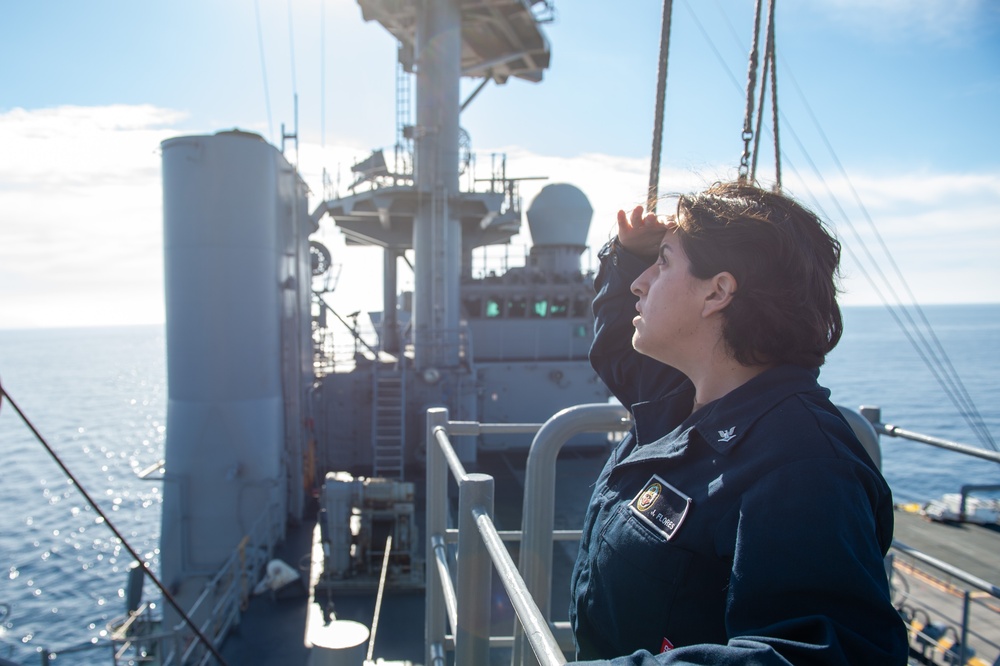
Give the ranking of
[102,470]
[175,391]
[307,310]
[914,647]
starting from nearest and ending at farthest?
[175,391]
[914,647]
[307,310]
[102,470]

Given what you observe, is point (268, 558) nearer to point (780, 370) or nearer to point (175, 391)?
point (175, 391)

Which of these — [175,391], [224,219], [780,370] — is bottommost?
[175,391]

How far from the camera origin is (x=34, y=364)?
4882 inches

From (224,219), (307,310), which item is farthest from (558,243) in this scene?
(224,219)

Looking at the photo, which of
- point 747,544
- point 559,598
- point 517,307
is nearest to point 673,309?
point 747,544

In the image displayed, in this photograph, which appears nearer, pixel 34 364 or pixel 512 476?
pixel 512 476

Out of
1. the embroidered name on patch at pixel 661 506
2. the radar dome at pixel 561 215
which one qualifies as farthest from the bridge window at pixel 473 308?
the embroidered name on patch at pixel 661 506

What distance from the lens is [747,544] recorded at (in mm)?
1105

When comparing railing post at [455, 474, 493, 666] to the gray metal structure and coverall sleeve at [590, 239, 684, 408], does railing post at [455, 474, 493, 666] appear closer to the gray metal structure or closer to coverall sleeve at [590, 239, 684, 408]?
coverall sleeve at [590, 239, 684, 408]

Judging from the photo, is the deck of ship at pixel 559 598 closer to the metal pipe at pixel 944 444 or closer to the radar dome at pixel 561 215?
the metal pipe at pixel 944 444

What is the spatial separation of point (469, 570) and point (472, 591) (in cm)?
7

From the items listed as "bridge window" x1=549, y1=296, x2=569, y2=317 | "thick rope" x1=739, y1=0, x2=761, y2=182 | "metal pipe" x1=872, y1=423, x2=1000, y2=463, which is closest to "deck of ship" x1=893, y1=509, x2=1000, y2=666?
"metal pipe" x1=872, y1=423, x2=1000, y2=463

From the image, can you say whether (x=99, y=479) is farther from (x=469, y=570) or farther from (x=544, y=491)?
(x=469, y=570)

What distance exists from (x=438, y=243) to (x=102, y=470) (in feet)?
101
